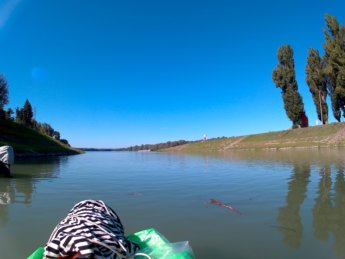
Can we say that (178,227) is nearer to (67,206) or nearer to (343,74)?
(67,206)

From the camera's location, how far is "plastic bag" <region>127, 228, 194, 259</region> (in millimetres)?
3326

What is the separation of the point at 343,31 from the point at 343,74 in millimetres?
7982

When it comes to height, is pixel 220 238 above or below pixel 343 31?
below

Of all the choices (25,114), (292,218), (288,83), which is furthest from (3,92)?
(292,218)

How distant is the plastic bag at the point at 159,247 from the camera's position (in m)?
3.33

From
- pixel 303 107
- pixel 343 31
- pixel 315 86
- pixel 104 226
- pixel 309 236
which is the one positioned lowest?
pixel 309 236

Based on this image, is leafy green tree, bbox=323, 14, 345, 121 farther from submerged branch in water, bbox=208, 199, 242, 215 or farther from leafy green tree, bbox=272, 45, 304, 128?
submerged branch in water, bbox=208, 199, 242, 215

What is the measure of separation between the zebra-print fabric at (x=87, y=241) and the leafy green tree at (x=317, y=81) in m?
62.1

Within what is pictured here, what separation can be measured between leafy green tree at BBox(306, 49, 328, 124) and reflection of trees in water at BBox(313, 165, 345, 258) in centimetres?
5416

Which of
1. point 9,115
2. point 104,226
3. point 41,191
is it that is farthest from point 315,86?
point 9,115

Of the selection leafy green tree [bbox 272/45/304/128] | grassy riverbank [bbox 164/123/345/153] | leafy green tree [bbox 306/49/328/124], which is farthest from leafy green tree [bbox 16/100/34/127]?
leafy green tree [bbox 306/49/328/124]

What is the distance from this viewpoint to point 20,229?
582 cm

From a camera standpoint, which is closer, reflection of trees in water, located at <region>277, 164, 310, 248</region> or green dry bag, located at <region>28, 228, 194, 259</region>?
green dry bag, located at <region>28, 228, 194, 259</region>

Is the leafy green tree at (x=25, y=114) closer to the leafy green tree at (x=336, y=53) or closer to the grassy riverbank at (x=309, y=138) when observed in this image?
the grassy riverbank at (x=309, y=138)
